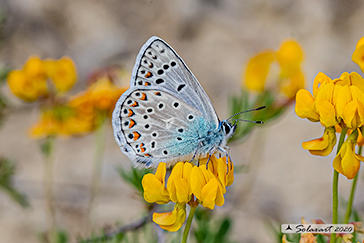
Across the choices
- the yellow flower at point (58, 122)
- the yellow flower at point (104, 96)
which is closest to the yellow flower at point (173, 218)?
the yellow flower at point (104, 96)

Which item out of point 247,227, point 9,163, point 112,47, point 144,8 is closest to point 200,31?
point 144,8

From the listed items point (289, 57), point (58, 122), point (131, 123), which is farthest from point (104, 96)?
point (289, 57)

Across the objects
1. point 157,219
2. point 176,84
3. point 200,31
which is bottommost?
point 157,219

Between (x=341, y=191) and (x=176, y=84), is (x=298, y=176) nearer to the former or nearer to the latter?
(x=341, y=191)

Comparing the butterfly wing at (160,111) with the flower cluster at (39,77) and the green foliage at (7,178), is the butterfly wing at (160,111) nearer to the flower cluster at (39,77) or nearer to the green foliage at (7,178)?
the flower cluster at (39,77)

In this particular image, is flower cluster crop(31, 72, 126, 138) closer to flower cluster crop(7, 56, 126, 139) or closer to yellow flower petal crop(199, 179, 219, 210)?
flower cluster crop(7, 56, 126, 139)

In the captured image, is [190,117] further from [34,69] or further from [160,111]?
[34,69]

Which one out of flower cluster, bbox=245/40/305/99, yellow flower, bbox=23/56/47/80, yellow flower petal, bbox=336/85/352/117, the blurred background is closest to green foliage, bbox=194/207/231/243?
flower cluster, bbox=245/40/305/99
